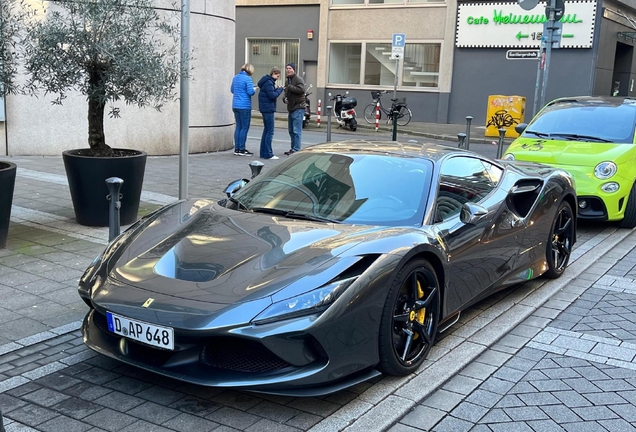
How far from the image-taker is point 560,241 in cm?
646

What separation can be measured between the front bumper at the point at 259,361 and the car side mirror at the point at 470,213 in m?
1.44

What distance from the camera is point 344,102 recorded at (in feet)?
72.1

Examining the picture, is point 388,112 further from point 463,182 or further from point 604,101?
point 463,182

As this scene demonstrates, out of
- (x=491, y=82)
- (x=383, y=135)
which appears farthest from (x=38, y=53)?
(x=491, y=82)

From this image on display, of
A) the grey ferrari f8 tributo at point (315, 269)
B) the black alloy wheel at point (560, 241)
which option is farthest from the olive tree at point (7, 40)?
the black alloy wheel at point (560, 241)

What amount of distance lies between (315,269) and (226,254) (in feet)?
1.89

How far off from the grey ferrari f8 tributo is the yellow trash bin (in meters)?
16.1

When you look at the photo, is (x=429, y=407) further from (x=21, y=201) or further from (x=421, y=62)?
(x=421, y=62)

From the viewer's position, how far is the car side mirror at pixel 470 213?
15.3ft

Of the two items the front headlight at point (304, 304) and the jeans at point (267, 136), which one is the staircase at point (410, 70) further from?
the front headlight at point (304, 304)

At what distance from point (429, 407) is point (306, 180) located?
71.0 inches

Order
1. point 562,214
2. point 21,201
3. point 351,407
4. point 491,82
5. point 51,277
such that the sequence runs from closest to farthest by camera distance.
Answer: point 351,407
point 51,277
point 562,214
point 21,201
point 491,82

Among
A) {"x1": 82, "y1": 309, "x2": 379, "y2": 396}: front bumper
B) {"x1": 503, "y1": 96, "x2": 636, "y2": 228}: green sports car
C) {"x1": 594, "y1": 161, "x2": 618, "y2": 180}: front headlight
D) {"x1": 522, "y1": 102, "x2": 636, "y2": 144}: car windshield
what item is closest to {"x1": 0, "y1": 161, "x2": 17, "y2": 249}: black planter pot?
{"x1": 82, "y1": 309, "x2": 379, "y2": 396}: front bumper

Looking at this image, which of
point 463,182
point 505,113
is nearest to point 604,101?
point 463,182
